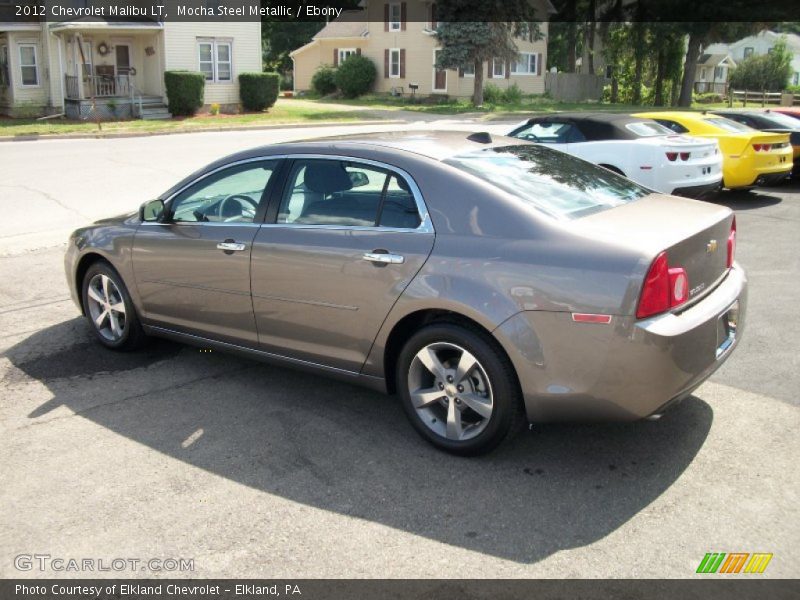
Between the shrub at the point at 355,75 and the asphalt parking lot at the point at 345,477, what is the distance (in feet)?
143

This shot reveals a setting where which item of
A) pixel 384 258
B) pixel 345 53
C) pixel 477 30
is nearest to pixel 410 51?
pixel 345 53

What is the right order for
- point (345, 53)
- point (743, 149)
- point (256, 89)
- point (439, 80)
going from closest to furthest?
point (743, 149)
point (256, 89)
point (439, 80)
point (345, 53)

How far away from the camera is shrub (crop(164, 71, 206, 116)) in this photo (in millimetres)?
30922

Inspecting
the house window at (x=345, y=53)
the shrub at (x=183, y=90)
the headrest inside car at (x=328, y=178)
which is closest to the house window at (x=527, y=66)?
the house window at (x=345, y=53)

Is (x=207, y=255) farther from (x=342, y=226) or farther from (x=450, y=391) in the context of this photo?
(x=450, y=391)

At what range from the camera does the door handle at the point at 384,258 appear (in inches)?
167

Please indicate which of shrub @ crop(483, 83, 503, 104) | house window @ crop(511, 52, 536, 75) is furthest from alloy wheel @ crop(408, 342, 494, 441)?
house window @ crop(511, 52, 536, 75)

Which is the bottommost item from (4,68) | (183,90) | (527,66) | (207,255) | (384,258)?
(207,255)

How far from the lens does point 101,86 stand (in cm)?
3162

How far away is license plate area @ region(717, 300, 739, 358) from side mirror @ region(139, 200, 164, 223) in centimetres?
360

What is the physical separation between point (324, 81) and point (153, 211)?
153ft

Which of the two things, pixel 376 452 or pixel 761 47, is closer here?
pixel 376 452

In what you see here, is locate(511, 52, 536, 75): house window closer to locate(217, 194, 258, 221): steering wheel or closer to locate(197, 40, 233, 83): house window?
locate(197, 40, 233, 83): house window
